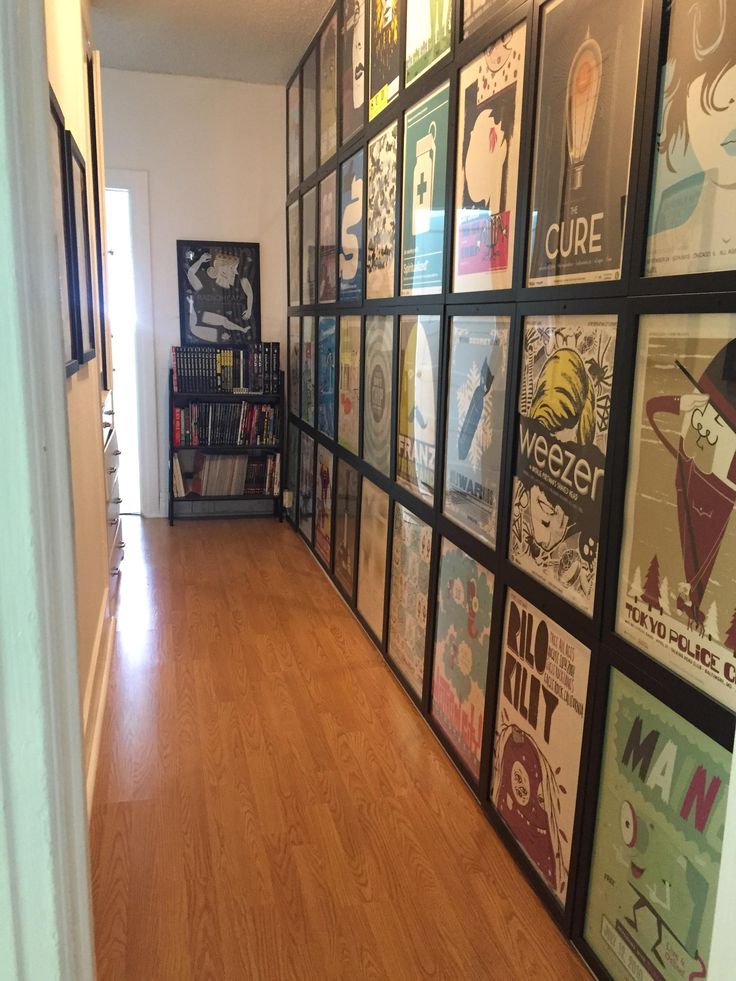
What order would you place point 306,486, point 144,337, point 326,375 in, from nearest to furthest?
point 326,375 < point 306,486 < point 144,337

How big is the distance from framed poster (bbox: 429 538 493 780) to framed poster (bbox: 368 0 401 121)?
5.27 ft

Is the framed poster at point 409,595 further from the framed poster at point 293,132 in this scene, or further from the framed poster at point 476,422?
the framed poster at point 293,132

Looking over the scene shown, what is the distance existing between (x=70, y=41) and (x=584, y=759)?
2598 millimetres

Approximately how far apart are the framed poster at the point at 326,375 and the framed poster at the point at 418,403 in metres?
1.05

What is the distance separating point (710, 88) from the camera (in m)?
1.19

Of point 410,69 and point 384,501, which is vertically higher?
point 410,69

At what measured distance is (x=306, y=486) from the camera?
175 inches

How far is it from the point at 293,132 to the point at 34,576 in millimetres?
4490

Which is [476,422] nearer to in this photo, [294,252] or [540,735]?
[540,735]

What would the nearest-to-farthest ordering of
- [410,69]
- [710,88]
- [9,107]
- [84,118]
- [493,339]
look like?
[9,107]
[710,88]
[493,339]
[410,69]
[84,118]

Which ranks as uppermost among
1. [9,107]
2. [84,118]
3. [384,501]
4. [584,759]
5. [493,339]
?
[84,118]

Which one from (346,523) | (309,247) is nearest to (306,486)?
(346,523)

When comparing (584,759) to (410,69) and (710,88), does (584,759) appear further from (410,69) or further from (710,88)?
(410,69)

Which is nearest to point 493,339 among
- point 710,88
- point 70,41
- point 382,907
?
point 710,88
